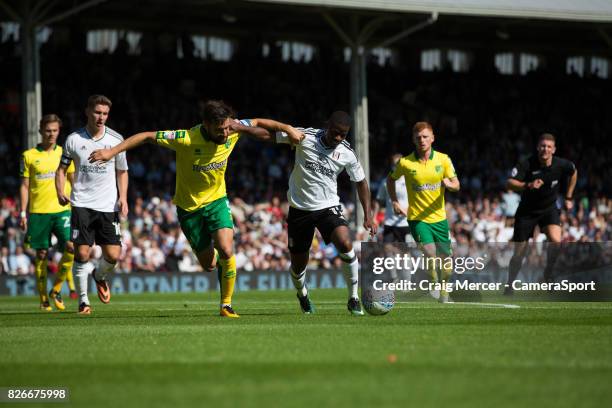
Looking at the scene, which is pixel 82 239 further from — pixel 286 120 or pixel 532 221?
pixel 286 120

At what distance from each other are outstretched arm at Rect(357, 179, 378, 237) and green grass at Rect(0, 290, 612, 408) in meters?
1.06

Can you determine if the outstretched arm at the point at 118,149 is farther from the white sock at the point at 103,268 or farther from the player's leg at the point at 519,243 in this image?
the player's leg at the point at 519,243

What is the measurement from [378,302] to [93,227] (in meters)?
3.92

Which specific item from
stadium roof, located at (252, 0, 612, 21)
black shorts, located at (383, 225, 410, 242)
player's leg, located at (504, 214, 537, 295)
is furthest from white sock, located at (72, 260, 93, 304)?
stadium roof, located at (252, 0, 612, 21)

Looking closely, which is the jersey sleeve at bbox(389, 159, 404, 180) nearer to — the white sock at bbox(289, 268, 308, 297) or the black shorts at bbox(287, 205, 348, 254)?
the black shorts at bbox(287, 205, 348, 254)

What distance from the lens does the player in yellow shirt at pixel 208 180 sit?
39.6ft

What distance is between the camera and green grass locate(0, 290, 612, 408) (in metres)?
6.34

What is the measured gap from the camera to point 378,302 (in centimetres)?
1240

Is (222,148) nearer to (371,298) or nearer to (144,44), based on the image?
(371,298)

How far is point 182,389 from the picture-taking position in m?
6.65

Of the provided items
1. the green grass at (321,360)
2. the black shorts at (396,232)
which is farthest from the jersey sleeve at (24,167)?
the black shorts at (396,232)

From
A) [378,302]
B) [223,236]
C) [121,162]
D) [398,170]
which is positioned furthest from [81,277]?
[398,170]

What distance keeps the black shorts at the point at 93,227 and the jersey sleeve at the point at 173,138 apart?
2.27 metres

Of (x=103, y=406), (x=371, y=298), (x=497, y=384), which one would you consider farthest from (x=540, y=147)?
(x=103, y=406)
